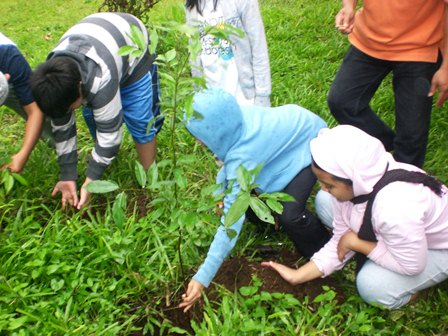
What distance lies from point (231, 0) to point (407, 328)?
1.77 meters

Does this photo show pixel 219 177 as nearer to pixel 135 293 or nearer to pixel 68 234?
pixel 135 293

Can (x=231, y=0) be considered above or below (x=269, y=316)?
above

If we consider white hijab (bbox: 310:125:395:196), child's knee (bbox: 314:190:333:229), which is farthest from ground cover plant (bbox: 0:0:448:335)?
white hijab (bbox: 310:125:395:196)

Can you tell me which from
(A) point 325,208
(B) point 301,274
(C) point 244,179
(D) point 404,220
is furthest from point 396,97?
(C) point 244,179

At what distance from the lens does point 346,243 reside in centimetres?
202

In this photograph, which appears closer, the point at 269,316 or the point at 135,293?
the point at 269,316

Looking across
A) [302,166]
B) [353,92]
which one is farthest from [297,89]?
[302,166]

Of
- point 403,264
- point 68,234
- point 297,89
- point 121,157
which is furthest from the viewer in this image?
point 297,89

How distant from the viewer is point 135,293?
2168 millimetres

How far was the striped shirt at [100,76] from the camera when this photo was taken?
220 centimetres

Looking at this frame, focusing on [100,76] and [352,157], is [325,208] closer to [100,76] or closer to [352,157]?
[352,157]

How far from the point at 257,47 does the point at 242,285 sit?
1.26m

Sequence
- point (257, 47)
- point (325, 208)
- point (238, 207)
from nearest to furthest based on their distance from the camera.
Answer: point (238, 207) → point (325, 208) → point (257, 47)

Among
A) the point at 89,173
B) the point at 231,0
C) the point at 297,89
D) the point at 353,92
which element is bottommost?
the point at 297,89
